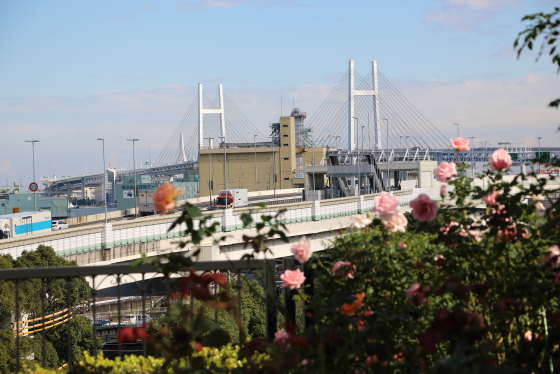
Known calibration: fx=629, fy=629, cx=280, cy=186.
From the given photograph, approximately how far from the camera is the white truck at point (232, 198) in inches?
2141

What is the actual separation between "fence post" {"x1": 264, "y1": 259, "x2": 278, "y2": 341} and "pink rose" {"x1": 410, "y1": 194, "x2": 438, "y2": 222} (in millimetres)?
835

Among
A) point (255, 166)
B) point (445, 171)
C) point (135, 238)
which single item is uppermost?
point (255, 166)

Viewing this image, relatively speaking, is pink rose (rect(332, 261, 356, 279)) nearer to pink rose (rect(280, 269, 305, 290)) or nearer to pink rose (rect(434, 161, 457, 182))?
pink rose (rect(280, 269, 305, 290))

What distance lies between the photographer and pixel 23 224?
38062 mm

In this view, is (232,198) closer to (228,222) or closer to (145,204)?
(145,204)

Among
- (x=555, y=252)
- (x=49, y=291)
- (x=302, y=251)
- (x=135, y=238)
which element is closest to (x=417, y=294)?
(x=302, y=251)

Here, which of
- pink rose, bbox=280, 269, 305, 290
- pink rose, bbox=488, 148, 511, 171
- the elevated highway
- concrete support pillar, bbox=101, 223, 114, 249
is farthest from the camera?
concrete support pillar, bbox=101, 223, 114, 249

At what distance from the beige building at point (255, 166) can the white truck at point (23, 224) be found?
166 feet

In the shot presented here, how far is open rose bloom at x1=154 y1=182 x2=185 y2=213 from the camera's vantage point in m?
2.67

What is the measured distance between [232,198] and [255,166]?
3533 centimetres

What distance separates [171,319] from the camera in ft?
9.29

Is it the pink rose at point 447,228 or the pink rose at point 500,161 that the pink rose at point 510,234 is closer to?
the pink rose at point 447,228

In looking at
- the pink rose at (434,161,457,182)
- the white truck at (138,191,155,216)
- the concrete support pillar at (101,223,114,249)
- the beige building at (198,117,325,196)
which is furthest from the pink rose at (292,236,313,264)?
the beige building at (198,117,325,196)

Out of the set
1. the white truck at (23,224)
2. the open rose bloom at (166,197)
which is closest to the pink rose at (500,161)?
the open rose bloom at (166,197)
